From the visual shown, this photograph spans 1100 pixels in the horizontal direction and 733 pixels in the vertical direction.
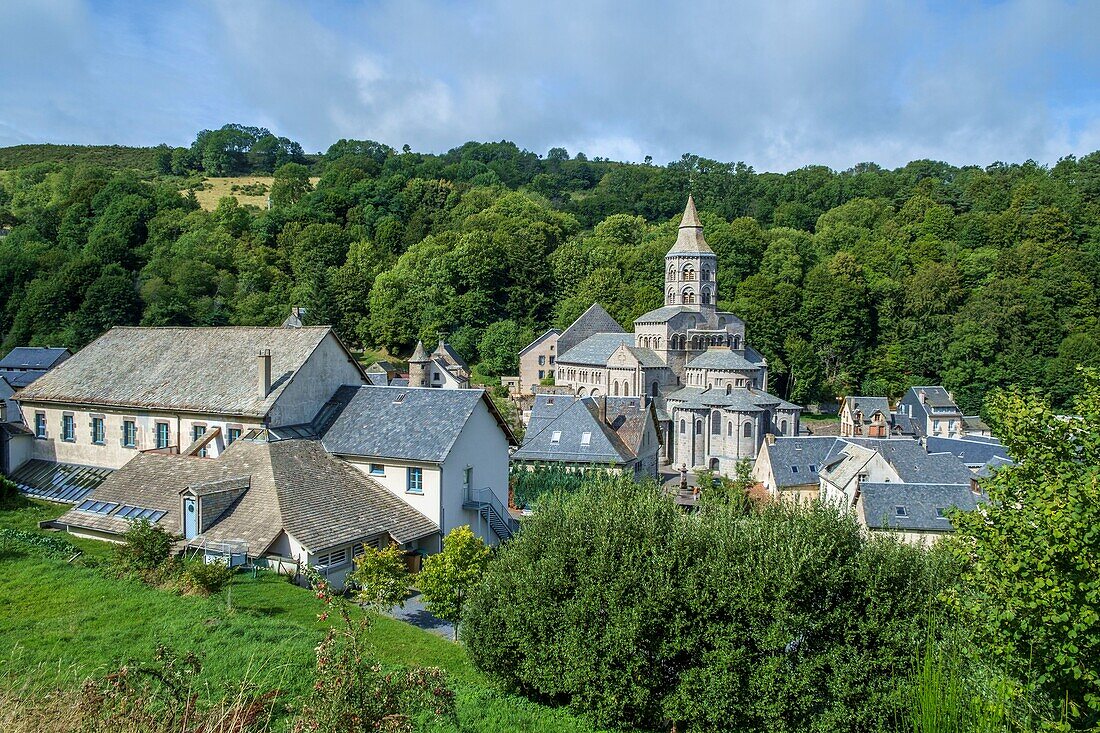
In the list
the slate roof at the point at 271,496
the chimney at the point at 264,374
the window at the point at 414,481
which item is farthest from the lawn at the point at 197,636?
the chimney at the point at 264,374

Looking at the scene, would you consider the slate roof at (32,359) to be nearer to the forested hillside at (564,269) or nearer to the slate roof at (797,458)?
the forested hillside at (564,269)

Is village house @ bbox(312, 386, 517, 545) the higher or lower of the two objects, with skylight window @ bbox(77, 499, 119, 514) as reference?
higher

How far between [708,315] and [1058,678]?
6561cm

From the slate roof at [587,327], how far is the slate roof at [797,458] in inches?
1327

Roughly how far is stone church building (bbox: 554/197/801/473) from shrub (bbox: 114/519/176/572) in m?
50.5

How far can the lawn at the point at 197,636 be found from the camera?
507 inches

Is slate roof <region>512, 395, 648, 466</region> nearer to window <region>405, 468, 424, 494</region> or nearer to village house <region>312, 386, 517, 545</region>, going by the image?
village house <region>312, 386, 517, 545</region>

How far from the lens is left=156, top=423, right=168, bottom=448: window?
97.9 feet

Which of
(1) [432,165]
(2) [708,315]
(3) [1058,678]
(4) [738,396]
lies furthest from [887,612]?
(1) [432,165]

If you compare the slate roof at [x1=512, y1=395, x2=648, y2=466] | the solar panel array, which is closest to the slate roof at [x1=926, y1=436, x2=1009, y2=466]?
the slate roof at [x1=512, y1=395, x2=648, y2=466]

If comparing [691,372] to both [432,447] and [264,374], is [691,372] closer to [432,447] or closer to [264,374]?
[432,447]

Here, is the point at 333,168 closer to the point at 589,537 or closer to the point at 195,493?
the point at 195,493

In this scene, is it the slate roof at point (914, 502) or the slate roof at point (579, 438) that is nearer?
the slate roof at point (914, 502)

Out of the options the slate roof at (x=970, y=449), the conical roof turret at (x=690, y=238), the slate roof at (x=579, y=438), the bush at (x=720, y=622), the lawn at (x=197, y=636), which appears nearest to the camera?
the lawn at (x=197, y=636)
